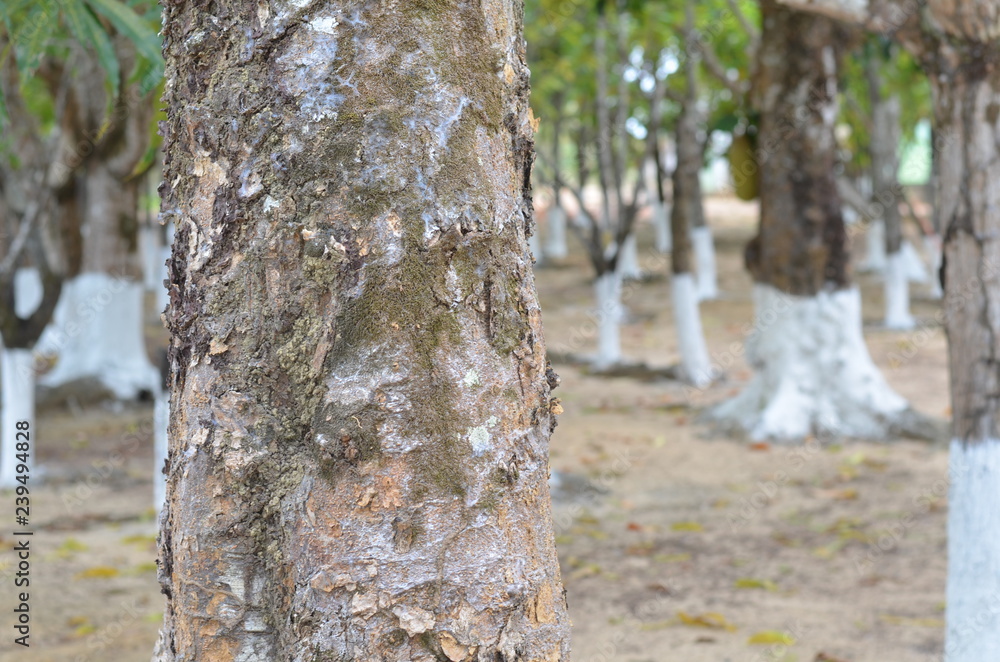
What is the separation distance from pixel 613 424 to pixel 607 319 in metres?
2.07

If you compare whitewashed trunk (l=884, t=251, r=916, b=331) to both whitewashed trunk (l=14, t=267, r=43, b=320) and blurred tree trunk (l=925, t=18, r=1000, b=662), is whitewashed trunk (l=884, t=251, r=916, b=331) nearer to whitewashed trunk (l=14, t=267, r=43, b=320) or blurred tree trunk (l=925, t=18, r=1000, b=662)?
blurred tree trunk (l=925, t=18, r=1000, b=662)

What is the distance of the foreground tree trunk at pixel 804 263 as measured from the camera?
21.4 ft

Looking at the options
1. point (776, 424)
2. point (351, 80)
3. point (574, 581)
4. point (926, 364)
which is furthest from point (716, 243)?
point (351, 80)

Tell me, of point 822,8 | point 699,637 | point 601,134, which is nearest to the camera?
point 822,8

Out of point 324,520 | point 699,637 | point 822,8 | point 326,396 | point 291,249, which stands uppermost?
point 822,8

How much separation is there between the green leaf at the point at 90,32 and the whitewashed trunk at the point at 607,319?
673cm

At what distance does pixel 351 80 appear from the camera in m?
1.16

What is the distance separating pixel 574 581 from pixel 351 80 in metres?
3.48

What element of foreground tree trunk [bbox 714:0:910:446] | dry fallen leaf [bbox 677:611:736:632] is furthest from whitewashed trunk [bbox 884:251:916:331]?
dry fallen leaf [bbox 677:611:736:632]

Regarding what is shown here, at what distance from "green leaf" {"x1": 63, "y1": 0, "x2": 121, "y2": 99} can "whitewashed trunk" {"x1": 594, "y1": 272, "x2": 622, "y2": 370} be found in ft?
22.1

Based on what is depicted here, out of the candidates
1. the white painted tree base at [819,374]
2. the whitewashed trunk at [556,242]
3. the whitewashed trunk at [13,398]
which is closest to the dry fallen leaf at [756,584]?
the white painted tree base at [819,374]

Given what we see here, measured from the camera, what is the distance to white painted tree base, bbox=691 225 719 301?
551 inches

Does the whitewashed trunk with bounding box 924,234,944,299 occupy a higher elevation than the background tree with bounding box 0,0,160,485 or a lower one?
lower

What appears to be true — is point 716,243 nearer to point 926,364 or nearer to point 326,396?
point 926,364
